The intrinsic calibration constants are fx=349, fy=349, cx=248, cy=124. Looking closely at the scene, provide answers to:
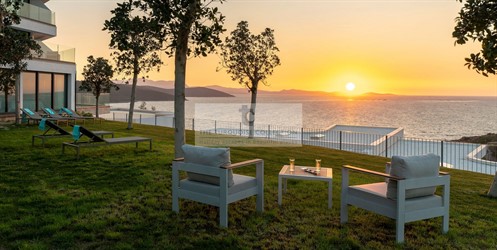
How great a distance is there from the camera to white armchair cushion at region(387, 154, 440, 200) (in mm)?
3969

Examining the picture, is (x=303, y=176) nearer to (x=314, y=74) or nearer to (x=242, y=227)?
(x=242, y=227)

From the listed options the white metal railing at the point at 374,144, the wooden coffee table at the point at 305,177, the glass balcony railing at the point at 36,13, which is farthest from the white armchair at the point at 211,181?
the glass balcony railing at the point at 36,13

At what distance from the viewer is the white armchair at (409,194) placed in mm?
3951

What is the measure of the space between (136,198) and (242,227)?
203 centimetres

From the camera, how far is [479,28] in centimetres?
654

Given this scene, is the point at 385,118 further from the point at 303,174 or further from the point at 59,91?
the point at 303,174

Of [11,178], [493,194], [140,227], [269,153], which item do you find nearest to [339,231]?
[140,227]

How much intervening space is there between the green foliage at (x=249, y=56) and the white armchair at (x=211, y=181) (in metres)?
17.0

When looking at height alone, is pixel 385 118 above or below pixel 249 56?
below

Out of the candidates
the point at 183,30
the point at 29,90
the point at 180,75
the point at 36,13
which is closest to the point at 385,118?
the point at 36,13

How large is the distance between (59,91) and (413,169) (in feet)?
79.3

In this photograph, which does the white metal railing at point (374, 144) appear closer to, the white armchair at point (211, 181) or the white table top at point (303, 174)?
the white table top at point (303, 174)

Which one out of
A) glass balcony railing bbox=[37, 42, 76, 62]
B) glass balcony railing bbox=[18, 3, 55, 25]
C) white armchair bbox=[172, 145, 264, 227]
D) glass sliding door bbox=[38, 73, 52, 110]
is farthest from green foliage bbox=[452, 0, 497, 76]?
glass balcony railing bbox=[18, 3, 55, 25]

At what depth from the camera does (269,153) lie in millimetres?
11391
